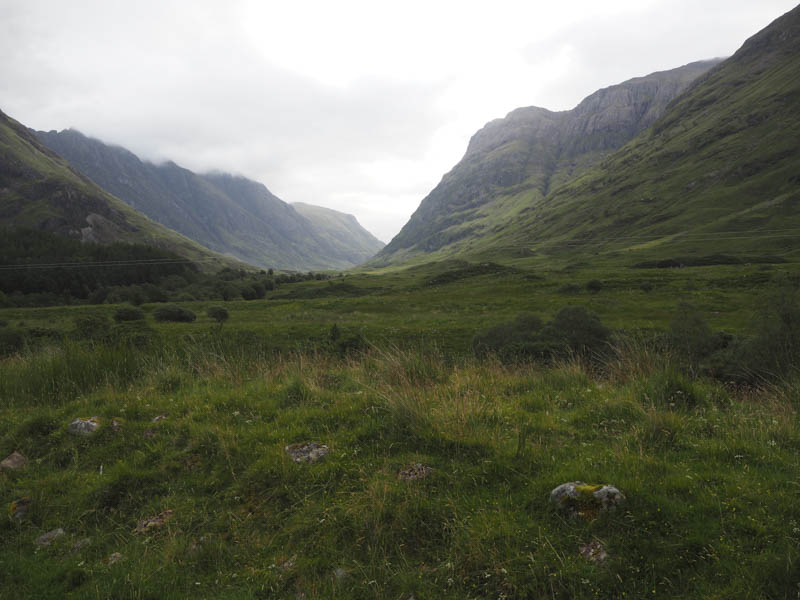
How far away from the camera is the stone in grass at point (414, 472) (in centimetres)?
571

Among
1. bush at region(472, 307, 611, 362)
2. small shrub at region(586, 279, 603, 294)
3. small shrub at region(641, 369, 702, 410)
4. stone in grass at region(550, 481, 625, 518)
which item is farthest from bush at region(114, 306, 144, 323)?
small shrub at region(586, 279, 603, 294)

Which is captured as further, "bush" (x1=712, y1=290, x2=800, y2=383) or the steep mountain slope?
the steep mountain slope

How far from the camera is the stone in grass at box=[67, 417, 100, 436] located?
25.4ft

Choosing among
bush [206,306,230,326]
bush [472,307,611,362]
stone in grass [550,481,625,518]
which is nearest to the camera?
stone in grass [550,481,625,518]

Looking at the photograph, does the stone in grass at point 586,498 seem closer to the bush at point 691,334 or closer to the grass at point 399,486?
the grass at point 399,486

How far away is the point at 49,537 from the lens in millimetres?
5602

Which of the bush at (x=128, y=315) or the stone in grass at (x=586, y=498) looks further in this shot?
the bush at (x=128, y=315)

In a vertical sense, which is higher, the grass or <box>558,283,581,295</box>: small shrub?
the grass

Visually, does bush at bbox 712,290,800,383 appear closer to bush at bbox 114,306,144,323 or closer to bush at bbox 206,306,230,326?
bush at bbox 206,306,230,326

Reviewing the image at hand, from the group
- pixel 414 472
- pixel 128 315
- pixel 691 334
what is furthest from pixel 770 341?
pixel 128 315

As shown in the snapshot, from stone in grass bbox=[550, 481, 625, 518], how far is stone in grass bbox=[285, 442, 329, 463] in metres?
3.76

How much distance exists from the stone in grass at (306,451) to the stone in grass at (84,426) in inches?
176

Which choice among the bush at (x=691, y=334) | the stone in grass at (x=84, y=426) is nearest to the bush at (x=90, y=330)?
the stone in grass at (x=84, y=426)

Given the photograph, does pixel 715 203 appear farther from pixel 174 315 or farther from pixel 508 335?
pixel 174 315
